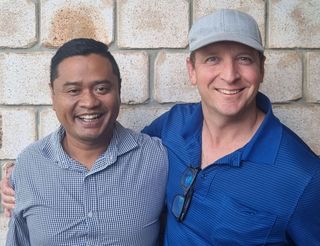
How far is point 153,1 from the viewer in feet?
7.04

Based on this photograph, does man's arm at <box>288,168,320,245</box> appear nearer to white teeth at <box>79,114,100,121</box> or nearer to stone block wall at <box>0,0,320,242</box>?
white teeth at <box>79,114,100,121</box>

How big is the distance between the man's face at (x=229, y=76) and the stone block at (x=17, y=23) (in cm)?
97

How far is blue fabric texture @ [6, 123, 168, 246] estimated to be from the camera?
1.61m

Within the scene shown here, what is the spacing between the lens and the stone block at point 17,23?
7.06ft

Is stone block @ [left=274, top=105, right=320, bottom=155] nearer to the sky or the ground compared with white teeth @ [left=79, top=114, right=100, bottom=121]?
nearer to the ground

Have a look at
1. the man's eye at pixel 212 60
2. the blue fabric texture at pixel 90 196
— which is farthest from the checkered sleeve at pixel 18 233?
the man's eye at pixel 212 60

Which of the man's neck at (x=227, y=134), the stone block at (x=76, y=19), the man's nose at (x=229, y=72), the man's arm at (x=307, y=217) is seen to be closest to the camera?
the man's arm at (x=307, y=217)

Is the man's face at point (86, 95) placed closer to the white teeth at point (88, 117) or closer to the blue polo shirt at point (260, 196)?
the white teeth at point (88, 117)

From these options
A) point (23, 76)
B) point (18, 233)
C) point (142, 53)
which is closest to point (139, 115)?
point (142, 53)

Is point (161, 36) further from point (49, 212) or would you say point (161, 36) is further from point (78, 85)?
point (49, 212)

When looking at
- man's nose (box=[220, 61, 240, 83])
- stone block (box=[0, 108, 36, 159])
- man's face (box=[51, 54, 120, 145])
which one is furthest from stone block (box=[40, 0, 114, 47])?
man's nose (box=[220, 61, 240, 83])

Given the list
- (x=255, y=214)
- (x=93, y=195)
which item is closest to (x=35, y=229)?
(x=93, y=195)

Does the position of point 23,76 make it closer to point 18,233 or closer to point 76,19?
point 76,19

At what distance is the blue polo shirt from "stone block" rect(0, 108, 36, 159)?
0.98 metres
